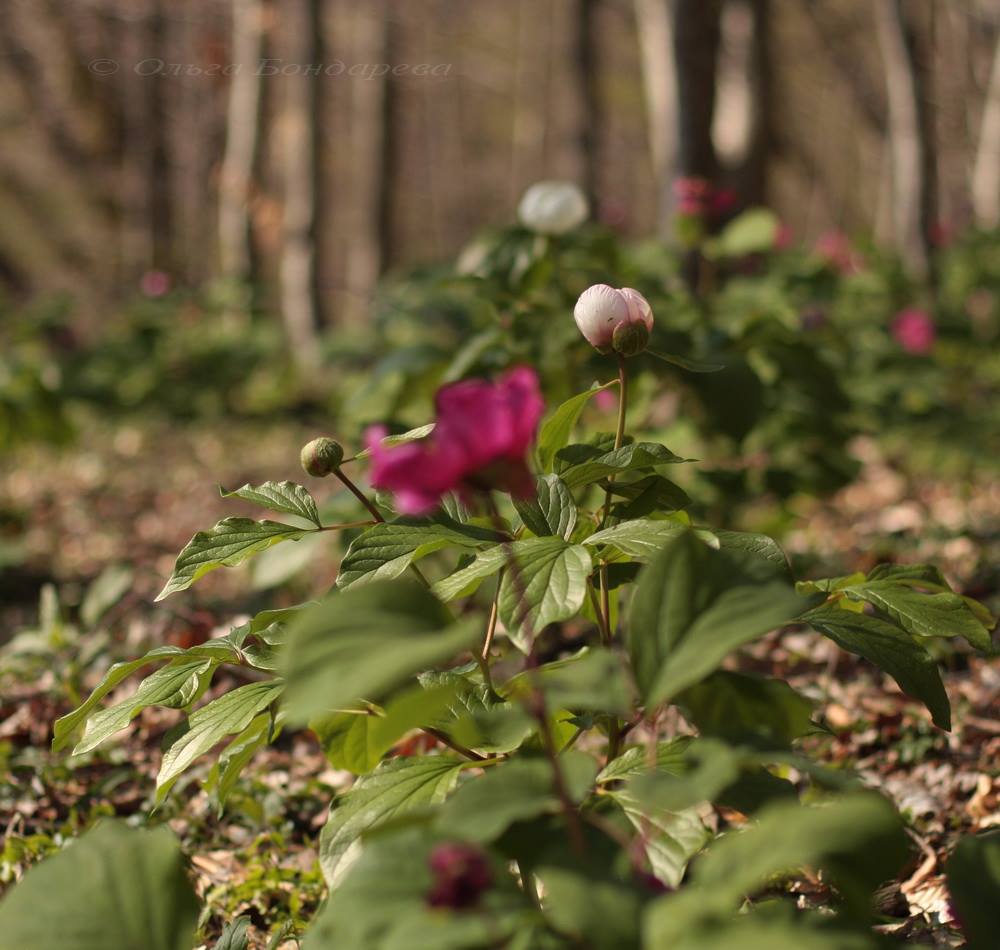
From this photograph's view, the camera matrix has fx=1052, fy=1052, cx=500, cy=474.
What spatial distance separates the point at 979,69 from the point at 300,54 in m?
14.6

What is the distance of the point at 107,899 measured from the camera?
0.86 metres

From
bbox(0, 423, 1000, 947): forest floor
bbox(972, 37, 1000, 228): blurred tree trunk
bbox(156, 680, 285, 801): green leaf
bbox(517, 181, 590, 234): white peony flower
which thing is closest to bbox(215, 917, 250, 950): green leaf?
bbox(0, 423, 1000, 947): forest floor

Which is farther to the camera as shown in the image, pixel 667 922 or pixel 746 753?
pixel 746 753

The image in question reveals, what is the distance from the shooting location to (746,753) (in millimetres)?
829

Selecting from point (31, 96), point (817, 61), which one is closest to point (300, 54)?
point (31, 96)

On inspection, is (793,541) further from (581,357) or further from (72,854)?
(72,854)

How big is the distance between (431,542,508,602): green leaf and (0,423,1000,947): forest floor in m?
0.48

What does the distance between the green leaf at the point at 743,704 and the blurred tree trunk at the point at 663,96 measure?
2963 mm

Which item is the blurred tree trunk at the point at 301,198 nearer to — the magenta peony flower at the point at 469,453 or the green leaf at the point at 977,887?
the magenta peony flower at the point at 469,453

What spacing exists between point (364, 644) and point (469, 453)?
17 centimetres

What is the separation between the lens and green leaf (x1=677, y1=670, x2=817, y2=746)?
955 millimetres

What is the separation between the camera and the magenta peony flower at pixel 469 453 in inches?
31.7

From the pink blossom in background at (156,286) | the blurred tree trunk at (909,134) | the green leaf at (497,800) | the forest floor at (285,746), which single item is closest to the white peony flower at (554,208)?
the forest floor at (285,746)

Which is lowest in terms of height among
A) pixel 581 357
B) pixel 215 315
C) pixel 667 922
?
pixel 215 315
